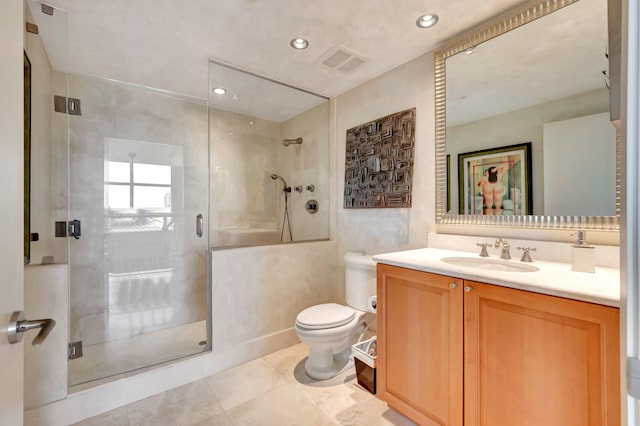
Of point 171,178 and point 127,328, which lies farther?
point 171,178

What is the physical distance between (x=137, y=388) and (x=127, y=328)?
2.93 ft

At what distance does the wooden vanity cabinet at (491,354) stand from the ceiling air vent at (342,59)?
1.53 m

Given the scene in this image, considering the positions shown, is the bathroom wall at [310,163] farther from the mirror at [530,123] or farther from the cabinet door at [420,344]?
the cabinet door at [420,344]

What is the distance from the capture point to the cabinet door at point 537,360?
0.93m

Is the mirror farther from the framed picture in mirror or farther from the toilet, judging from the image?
the toilet

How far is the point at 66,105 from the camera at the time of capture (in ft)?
6.13

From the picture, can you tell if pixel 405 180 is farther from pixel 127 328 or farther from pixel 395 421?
pixel 127 328

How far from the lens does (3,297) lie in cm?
61

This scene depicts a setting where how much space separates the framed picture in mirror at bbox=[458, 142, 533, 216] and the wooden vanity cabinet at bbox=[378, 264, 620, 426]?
2.21 ft

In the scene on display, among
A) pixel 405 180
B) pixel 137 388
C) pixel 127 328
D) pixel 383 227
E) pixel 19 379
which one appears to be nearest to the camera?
pixel 19 379

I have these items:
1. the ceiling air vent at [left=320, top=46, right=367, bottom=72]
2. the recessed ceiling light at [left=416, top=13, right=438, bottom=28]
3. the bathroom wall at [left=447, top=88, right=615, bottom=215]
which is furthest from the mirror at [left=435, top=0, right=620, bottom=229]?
the ceiling air vent at [left=320, top=46, right=367, bottom=72]

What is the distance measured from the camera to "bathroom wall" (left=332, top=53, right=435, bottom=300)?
2027 millimetres

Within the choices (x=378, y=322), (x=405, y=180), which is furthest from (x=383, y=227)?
(x=378, y=322)

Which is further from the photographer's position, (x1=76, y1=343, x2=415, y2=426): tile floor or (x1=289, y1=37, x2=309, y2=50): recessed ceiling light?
(x1=289, y1=37, x2=309, y2=50): recessed ceiling light
